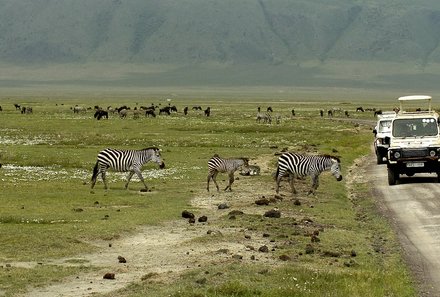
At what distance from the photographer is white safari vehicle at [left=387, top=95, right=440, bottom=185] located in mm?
34125

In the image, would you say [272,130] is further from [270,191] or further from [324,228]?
[324,228]

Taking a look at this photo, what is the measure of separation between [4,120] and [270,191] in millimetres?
61640

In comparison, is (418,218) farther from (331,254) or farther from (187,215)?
(187,215)

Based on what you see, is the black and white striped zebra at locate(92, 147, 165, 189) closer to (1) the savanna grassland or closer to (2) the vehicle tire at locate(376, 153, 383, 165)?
(1) the savanna grassland

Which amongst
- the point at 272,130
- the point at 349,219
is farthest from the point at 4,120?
the point at 349,219

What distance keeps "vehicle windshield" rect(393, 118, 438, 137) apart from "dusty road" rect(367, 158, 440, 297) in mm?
2024

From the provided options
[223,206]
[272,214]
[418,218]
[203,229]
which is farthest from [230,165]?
[203,229]

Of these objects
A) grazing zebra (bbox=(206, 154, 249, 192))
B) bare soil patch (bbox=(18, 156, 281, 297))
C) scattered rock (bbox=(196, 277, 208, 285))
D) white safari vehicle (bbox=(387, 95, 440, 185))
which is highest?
white safari vehicle (bbox=(387, 95, 440, 185))

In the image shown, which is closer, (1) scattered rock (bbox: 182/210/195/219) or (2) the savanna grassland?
(2) the savanna grassland

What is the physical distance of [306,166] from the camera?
3259 cm

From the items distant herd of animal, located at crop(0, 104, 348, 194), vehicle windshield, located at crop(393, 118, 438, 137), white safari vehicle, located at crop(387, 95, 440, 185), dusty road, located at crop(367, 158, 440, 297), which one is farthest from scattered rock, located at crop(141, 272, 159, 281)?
vehicle windshield, located at crop(393, 118, 438, 137)

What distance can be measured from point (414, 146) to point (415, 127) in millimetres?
1828

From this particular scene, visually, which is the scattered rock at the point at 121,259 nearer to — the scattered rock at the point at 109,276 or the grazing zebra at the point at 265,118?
the scattered rock at the point at 109,276

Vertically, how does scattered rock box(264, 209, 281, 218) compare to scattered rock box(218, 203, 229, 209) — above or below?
above
